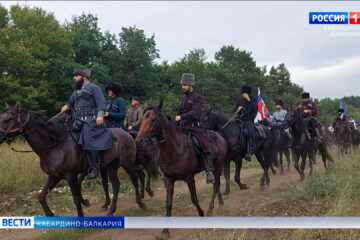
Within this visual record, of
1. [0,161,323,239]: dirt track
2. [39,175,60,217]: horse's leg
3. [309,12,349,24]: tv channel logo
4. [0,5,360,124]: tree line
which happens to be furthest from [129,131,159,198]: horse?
[0,5,360,124]: tree line

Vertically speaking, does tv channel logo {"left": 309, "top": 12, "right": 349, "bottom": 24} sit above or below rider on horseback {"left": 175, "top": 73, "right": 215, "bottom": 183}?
above

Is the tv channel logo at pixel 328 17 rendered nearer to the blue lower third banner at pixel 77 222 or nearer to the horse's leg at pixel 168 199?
the horse's leg at pixel 168 199

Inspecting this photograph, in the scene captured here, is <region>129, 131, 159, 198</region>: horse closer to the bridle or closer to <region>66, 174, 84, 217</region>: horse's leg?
<region>66, 174, 84, 217</region>: horse's leg

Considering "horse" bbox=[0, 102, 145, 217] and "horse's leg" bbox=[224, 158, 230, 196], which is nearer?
"horse" bbox=[0, 102, 145, 217]

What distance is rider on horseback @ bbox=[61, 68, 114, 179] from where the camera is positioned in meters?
7.18

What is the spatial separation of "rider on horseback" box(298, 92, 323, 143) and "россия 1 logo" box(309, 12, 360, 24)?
4.32 m

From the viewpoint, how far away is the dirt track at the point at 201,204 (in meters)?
6.74

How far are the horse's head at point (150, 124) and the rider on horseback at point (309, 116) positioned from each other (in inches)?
286

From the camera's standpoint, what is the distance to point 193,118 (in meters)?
7.38

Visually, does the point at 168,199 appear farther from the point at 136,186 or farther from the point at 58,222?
the point at 58,222

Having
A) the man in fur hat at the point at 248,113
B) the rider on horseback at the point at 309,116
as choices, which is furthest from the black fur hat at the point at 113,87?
the rider on horseback at the point at 309,116

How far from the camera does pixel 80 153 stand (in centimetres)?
724

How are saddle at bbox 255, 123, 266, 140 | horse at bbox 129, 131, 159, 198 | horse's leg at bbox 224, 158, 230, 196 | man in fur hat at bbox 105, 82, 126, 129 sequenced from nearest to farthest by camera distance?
1. man in fur hat at bbox 105, 82, 126, 129
2. horse's leg at bbox 224, 158, 230, 196
3. horse at bbox 129, 131, 159, 198
4. saddle at bbox 255, 123, 266, 140

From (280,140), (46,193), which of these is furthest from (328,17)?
(46,193)
